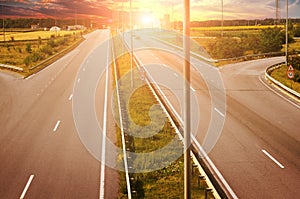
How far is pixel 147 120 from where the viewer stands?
22391 millimetres

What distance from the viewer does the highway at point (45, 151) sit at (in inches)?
547

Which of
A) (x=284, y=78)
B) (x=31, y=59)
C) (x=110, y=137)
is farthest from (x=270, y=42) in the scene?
(x=110, y=137)

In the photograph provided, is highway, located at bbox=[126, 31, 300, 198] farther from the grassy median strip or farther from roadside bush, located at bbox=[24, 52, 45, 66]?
roadside bush, located at bbox=[24, 52, 45, 66]

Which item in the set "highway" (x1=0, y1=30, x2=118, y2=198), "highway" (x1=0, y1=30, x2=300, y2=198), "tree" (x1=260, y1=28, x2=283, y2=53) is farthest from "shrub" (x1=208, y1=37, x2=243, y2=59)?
"highway" (x1=0, y1=30, x2=118, y2=198)

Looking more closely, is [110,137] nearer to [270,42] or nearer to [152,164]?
[152,164]

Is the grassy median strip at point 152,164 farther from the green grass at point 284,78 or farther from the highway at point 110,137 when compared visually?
the green grass at point 284,78

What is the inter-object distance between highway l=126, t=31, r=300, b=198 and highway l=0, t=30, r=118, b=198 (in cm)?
475

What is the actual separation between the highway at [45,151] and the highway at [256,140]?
15.6ft

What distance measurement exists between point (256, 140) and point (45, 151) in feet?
32.7

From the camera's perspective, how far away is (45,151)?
18.0 meters

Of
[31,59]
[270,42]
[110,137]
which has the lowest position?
[110,137]

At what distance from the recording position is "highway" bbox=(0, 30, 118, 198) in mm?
13898

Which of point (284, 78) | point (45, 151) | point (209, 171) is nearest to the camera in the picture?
point (209, 171)

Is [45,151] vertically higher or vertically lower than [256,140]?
lower
